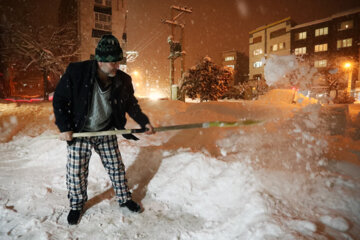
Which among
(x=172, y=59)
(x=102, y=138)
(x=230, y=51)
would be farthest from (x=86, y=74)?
(x=230, y=51)

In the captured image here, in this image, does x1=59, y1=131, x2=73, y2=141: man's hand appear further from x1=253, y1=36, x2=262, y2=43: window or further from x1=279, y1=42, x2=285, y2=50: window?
x1=253, y1=36, x2=262, y2=43: window

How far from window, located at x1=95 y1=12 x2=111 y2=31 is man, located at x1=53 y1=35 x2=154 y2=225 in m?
26.7

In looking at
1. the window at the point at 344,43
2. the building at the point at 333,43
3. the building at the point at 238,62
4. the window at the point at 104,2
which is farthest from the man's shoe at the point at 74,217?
the building at the point at 238,62

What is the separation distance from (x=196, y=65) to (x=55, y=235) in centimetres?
1583

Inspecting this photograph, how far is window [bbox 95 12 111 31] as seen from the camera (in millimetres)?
25312

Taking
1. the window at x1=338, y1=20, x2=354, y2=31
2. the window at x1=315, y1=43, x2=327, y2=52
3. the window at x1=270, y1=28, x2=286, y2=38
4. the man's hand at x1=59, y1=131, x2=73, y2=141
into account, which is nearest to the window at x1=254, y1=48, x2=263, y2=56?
the window at x1=270, y1=28, x2=286, y2=38

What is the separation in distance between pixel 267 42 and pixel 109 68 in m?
46.8

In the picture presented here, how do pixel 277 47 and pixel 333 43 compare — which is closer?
pixel 333 43

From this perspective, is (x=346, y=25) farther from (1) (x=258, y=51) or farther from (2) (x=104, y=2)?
(2) (x=104, y=2)

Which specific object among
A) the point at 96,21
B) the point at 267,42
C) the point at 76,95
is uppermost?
the point at 267,42

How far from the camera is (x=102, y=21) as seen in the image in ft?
84.4

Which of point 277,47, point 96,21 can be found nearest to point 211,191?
point 96,21

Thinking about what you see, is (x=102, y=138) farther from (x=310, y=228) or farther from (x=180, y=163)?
(x=310, y=228)

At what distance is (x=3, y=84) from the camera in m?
22.9
